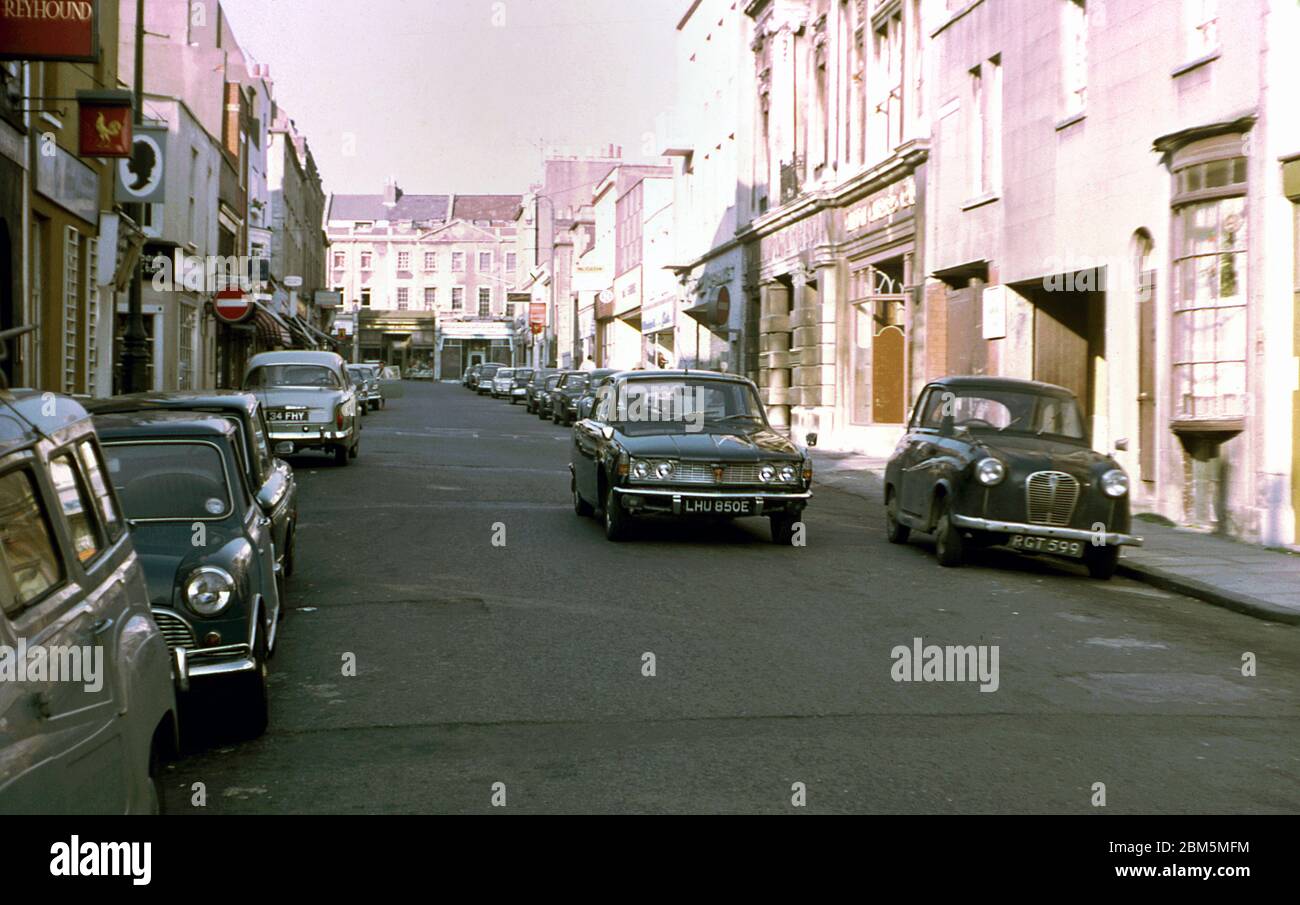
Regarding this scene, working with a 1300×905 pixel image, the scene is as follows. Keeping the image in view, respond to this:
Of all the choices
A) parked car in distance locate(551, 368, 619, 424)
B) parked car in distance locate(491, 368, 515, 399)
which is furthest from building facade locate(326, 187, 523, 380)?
parked car in distance locate(551, 368, 619, 424)

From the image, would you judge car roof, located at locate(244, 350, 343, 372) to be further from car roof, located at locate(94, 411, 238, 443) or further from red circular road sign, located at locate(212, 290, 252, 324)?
car roof, located at locate(94, 411, 238, 443)

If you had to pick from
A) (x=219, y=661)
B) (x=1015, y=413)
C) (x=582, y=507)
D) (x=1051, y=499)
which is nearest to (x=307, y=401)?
(x=582, y=507)

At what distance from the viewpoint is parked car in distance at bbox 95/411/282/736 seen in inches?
253

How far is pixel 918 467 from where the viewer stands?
13.9 meters

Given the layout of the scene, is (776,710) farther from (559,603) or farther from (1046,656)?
(559,603)

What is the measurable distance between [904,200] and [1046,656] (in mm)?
19515

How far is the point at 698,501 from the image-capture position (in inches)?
532

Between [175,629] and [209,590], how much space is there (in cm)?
23

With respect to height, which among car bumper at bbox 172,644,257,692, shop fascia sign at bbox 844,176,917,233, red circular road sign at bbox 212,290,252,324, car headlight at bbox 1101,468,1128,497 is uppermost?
shop fascia sign at bbox 844,176,917,233

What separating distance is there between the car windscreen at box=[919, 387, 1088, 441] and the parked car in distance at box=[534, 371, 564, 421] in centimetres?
3119

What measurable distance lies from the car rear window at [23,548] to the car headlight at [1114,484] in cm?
1028

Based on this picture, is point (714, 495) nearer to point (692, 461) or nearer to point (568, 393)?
point (692, 461)

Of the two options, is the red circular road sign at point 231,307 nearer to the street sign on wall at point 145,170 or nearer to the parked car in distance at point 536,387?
the street sign on wall at point 145,170
